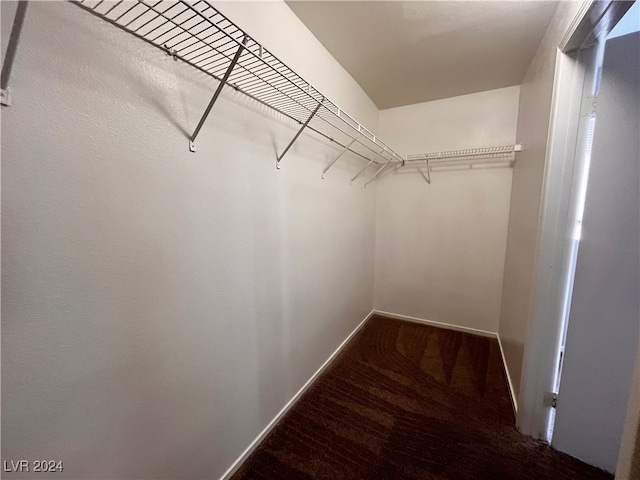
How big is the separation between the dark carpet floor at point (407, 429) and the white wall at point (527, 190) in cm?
32

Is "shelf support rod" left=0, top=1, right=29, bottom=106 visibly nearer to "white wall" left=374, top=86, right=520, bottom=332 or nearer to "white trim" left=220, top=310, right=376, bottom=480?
"white trim" left=220, top=310, right=376, bottom=480

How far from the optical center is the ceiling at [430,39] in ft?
4.44

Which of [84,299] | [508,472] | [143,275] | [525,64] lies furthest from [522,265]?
[84,299]

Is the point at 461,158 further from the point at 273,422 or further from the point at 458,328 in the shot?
the point at 273,422

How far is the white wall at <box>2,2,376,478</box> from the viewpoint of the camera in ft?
1.96

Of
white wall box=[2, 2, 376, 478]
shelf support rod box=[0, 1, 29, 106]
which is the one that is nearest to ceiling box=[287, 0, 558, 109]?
white wall box=[2, 2, 376, 478]

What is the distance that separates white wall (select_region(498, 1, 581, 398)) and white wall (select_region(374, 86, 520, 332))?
180 millimetres

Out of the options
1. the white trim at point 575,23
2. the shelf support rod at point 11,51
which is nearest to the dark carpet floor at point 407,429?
the shelf support rod at point 11,51

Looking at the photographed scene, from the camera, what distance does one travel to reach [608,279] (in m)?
1.13

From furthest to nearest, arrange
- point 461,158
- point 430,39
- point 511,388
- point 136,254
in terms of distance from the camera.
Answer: point 461,158 < point 511,388 < point 430,39 < point 136,254

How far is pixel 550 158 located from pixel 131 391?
6.83 ft

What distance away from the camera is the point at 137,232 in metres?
0.79

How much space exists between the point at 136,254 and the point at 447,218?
2621mm

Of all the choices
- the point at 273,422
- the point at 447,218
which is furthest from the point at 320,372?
the point at 447,218
